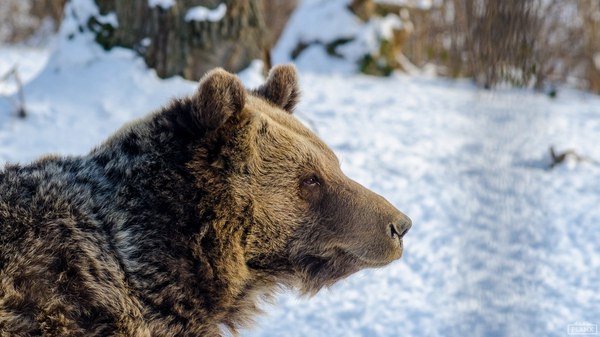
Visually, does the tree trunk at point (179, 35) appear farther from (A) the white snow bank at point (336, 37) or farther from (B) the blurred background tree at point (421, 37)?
(A) the white snow bank at point (336, 37)

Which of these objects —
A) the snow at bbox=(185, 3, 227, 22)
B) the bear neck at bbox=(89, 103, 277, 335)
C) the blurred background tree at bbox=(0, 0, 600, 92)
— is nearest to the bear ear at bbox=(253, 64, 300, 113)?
the bear neck at bbox=(89, 103, 277, 335)

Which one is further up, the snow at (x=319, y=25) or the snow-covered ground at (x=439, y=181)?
the snow-covered ground at (x=439, y=181)

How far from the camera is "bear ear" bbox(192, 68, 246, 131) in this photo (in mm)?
3090

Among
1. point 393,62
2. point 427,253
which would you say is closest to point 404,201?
point 427,253

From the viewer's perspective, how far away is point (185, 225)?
311cm

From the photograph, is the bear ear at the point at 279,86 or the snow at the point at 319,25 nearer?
the bear ear at the point at 279,86

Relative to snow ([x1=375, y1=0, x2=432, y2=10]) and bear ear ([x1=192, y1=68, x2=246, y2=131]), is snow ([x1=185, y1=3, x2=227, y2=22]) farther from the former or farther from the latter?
snow ([x1=375, y1=0, x2=432, y2=10])

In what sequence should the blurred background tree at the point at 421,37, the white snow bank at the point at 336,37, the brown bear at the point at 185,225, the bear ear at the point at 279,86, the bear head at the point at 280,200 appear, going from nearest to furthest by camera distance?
1. the blurred background tree at the point at 421,37
2. the brown bear at the point at 185,225
3. the bear head at the point at 280,200
4. the bear ear at the point at 279,86
5. the white snow bank at the point at 336,37

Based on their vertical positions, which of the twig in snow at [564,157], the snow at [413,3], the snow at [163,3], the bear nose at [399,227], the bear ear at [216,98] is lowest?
the snow at [413,3]

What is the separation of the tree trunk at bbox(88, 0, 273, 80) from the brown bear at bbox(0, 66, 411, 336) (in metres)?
4.30

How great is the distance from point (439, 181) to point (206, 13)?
2987 mm

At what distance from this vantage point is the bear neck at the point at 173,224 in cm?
302

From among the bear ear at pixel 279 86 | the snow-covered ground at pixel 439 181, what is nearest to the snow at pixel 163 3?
the snow-covered ground at pixel 439 181

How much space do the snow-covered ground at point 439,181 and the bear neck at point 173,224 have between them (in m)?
1.02
